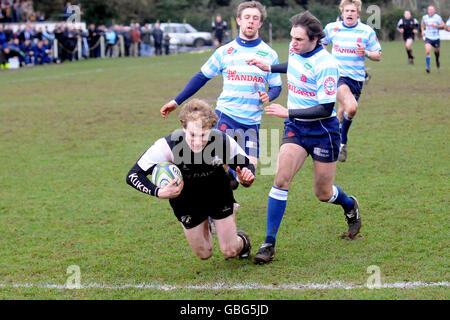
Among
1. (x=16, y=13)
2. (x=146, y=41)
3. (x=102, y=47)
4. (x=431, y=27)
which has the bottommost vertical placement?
(x=146, y=41)

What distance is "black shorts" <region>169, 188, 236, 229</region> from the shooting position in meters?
5.51

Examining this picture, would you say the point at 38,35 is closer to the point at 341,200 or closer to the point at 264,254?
the point at 341,200

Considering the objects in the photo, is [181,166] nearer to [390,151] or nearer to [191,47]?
[390,151]

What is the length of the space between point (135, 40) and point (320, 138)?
3555 cm

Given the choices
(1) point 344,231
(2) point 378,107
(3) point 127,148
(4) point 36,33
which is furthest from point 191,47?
(1) point 344,231

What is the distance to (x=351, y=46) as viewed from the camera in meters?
9.87

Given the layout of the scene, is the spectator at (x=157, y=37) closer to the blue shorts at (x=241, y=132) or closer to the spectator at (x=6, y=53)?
the spectator at (x=6, y=53)

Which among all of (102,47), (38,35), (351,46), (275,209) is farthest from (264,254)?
(102,47)

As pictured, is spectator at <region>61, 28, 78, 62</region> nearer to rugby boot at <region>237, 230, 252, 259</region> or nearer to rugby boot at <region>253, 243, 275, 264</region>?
rugby boot at <region>237, 230, 252, 259</region>

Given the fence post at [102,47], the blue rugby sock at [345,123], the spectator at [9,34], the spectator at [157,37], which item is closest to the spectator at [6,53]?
the spectator at [9,34]

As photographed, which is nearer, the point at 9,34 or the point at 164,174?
the point at 164,174

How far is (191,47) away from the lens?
46062 millimetres

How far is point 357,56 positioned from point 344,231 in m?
4.05

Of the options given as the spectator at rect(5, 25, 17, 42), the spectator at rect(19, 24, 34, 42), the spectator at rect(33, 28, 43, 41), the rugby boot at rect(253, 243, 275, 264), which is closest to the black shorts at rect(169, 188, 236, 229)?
the rugby boot at rect(253, 243, 275, 264)
